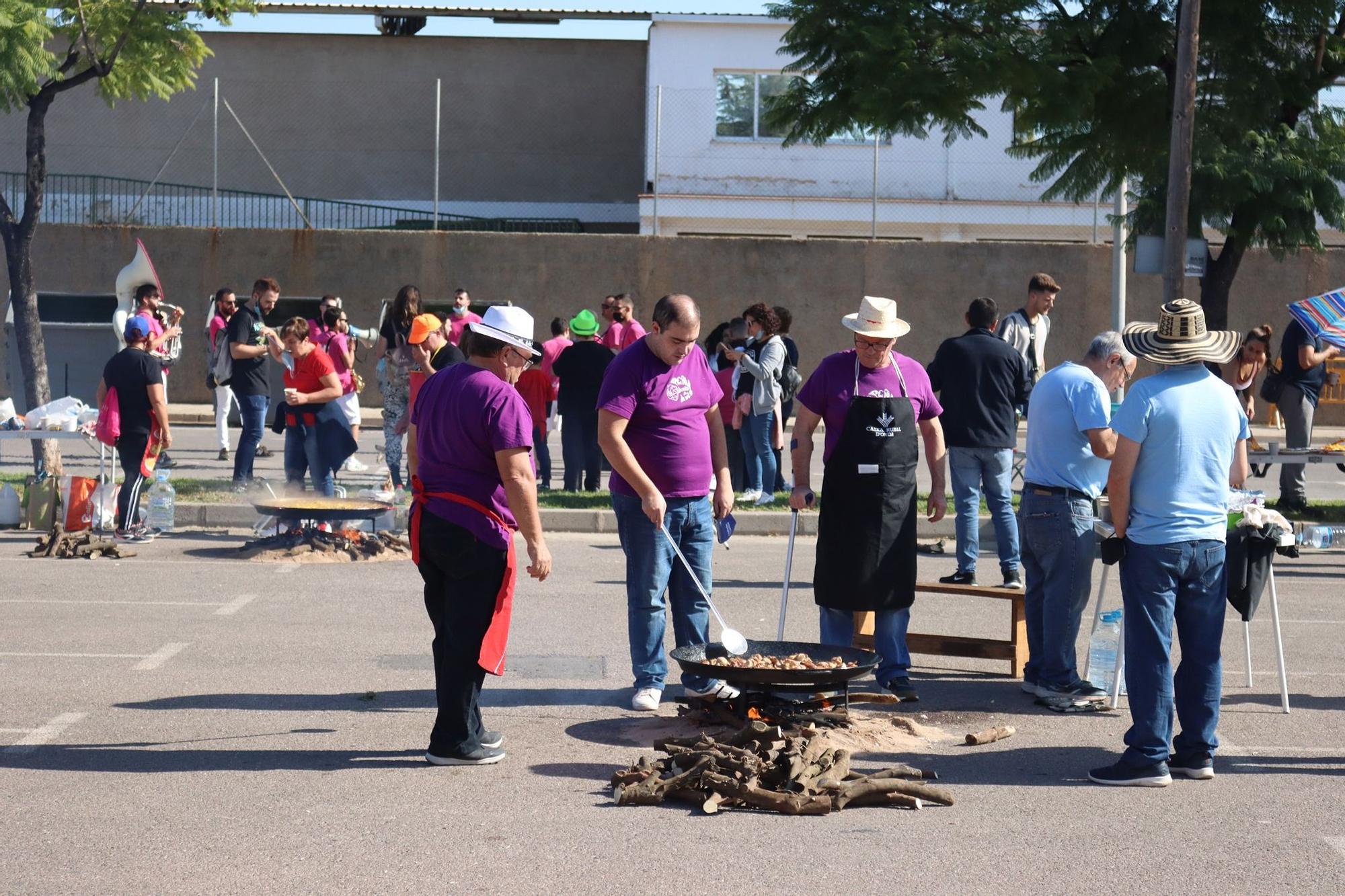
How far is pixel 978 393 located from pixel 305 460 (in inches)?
248

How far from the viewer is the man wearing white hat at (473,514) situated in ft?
20.4

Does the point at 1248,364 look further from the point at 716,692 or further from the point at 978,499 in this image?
the point at 716,692

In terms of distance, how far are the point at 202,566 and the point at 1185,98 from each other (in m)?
10.0

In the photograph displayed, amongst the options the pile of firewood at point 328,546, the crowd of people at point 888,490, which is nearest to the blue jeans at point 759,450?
the pile of firewood at point 328,546

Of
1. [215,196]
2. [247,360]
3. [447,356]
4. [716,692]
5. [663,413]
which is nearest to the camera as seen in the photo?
[716,692]

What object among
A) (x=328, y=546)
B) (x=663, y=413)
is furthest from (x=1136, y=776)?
(x=328, y=546)

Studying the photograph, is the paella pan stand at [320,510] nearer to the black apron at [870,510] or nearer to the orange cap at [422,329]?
the orange cap at [422,329]

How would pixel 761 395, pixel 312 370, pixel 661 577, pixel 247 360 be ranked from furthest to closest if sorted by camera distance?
pixel 247 360 → pixel 761 395 → pixel 312 370 → pixel 661 577

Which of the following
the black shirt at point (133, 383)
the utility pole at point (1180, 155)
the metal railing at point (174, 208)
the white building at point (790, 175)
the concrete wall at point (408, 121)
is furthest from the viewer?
the concrete wall at point (408, 121)

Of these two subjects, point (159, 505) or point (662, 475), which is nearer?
point (662, 475)

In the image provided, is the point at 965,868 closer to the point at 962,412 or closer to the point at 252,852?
the point at 252,852

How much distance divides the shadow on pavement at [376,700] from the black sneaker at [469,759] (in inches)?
38.1

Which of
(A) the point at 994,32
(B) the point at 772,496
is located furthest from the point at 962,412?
(A) the point at 994,32

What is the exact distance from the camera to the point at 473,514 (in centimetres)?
626
